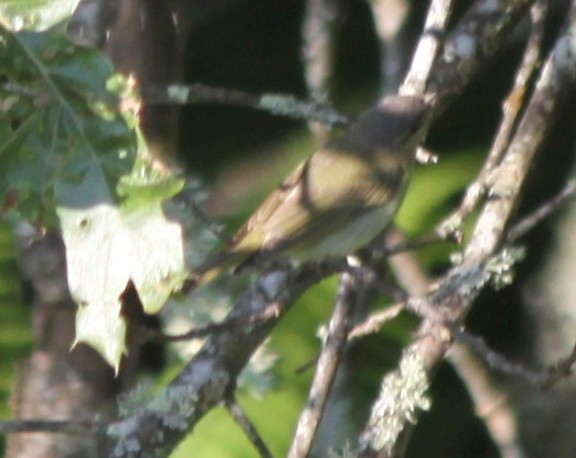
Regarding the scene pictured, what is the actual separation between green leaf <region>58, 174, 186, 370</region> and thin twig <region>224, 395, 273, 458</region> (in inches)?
16.8

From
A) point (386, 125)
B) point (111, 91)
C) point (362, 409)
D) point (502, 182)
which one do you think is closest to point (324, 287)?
point (362, 409)

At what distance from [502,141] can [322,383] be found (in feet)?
2.39

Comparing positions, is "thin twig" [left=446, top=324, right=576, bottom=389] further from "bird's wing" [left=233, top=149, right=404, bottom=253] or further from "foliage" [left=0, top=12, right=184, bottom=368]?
"bird's wing" [left=233, top=149, right=404, bottom=253]

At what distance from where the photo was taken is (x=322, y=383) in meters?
2.42

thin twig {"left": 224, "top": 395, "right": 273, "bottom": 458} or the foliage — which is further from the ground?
the foliage

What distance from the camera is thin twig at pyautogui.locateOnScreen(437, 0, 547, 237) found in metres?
2.46

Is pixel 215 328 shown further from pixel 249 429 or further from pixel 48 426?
pixel 48 426

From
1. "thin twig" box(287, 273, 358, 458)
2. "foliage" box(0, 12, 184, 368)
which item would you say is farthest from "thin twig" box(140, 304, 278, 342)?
"foliage" box(0, 12, 184, 368)

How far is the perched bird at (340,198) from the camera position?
111 inches

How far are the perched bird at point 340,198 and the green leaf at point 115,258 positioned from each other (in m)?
0.56

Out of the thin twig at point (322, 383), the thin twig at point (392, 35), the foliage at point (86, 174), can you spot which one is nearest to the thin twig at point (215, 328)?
the thin twig at point (322, 383)

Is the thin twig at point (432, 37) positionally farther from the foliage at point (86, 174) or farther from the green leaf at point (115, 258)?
the green leaf at point (115, 258)

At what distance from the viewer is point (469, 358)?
333 cm

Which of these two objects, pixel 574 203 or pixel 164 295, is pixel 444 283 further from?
pixel 574 203
